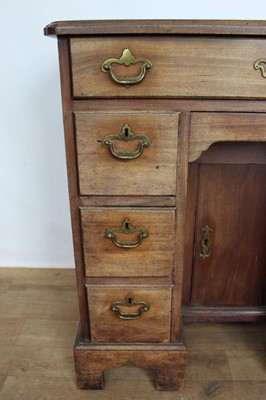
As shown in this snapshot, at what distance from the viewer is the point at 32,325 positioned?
147 centimetres

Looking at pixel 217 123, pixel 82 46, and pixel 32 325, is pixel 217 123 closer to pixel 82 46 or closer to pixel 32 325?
pixel 82 46

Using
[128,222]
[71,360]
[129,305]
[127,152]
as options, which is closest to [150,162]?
[127,152]

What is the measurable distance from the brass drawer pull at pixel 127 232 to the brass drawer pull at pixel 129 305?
180mm

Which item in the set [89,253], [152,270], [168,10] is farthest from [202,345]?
[168,10]

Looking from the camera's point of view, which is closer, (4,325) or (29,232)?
(4,325)

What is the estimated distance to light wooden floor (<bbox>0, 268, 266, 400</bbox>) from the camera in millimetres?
1174

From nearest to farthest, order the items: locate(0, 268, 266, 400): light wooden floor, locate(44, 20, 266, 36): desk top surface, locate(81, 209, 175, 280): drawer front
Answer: locate(44, 20, 266, 36): desk top surface
locate(81, 209, 175, 280): drawer front
locate(0, 268, 266, 400): light wooden floor

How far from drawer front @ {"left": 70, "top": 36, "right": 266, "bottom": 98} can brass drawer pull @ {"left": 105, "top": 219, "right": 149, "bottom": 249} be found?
1.16ft

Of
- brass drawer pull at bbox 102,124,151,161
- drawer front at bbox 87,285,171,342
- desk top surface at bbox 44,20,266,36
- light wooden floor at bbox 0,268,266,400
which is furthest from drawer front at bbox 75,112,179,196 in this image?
light wooden floor at bbox 0,268,266,400

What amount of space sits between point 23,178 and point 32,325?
0.68 m

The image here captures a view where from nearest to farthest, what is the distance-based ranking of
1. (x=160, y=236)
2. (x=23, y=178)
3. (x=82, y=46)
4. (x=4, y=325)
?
(x=82, y=46) → (x=160, y=236) → (x=4, y=325) → (x=23, y=178)

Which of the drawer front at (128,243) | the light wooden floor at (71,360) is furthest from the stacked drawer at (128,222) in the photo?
the light wooden floor at (71,360)

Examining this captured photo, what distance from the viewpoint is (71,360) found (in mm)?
1300

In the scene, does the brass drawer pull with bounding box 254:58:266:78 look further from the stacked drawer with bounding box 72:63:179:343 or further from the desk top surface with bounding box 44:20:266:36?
the stacked drawer with bounding box 72:63:179:343
